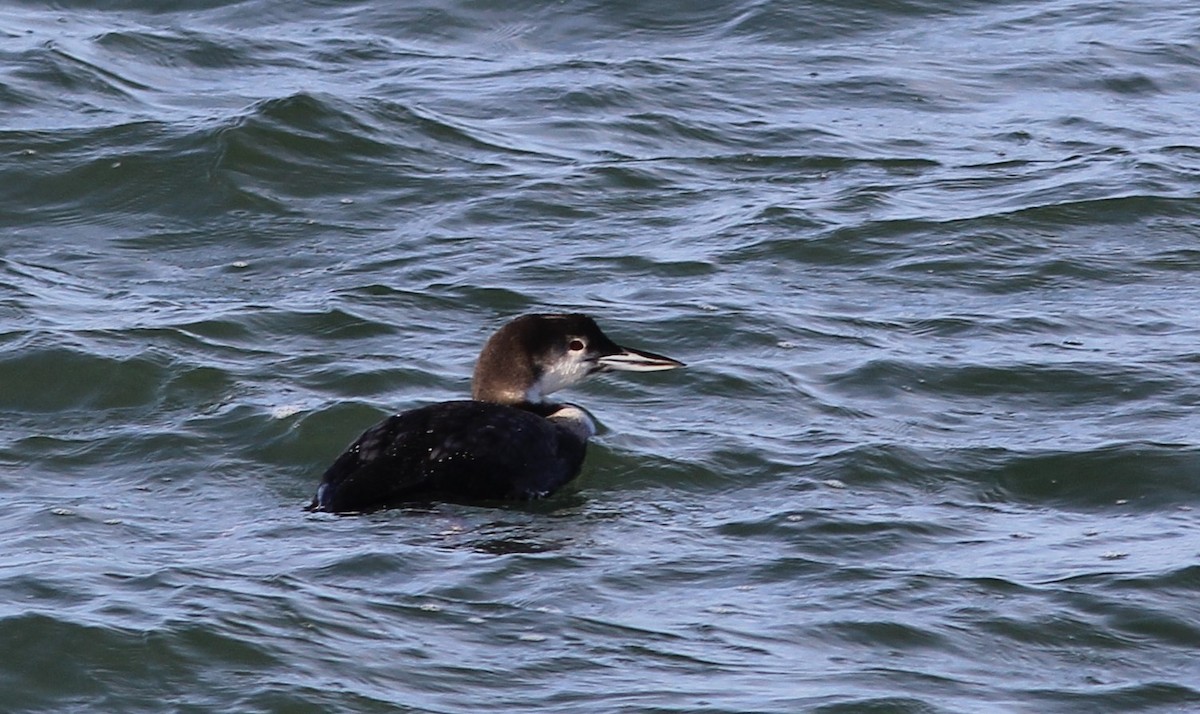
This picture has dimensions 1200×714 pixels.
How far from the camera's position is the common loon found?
7.71m

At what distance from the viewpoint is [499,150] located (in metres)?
12.7

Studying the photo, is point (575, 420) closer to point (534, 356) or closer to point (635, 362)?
point (534, 356)

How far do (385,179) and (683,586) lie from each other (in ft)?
18.4

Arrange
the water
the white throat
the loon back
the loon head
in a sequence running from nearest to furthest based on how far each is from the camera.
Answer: the water
the loon back
the white throat
the loon head

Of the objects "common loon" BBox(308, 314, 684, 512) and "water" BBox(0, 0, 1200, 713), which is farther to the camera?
"common loon" BBox(308, 314, 684, 512)

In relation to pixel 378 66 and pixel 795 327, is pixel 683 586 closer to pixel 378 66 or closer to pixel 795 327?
pixel 795 327

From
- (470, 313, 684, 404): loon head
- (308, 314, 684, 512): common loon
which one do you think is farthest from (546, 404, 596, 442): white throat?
(470, 313, 684, 404): loon head

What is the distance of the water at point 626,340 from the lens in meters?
6.54

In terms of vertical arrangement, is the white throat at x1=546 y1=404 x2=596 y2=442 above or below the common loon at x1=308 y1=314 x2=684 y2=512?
below

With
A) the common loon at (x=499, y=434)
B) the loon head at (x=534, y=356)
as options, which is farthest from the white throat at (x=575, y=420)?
the loon head at (x=534, y=356)

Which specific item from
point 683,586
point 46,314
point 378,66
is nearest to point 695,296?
point 46,314

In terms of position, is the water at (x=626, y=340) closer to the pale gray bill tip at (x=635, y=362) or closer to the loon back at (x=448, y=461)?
the loon back at (x=448, y=461)

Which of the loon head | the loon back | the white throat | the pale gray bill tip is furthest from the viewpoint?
the pale gray bill tip

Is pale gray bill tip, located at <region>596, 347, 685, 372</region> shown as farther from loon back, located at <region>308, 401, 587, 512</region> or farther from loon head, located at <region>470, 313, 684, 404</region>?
loon back, located at <region>308, 401, 587, 512</region>
